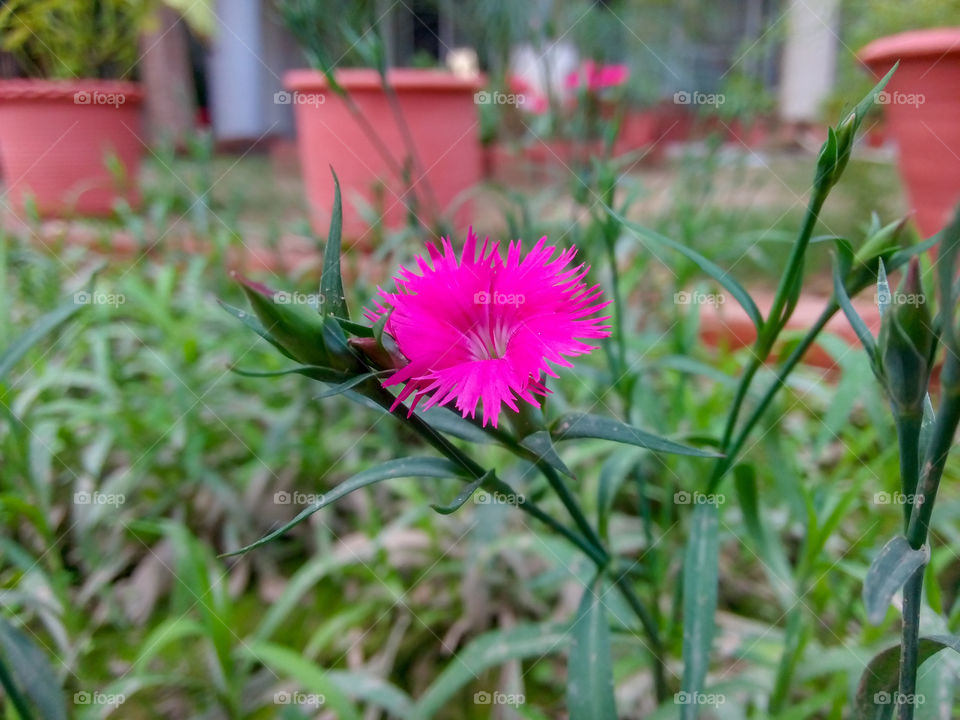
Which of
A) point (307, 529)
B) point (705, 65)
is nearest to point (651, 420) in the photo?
point (307, 529)

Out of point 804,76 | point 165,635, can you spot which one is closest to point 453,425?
point 165,635

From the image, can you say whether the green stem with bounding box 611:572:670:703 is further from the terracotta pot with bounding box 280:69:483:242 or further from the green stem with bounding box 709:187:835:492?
the terracotta pot with bounding box 280:69:483:242

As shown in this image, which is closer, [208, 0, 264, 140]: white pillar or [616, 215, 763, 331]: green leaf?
[616, 215, 763, 331]: green leaf

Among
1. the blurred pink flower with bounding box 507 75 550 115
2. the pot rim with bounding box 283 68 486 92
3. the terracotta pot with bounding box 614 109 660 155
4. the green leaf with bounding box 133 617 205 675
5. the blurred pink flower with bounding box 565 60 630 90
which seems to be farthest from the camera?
the terracotta pot with bounding box 614 109 660 155

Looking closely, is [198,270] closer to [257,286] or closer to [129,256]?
[129,256]

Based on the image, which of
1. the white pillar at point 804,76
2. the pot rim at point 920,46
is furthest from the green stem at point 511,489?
the white pillar at point 804,76

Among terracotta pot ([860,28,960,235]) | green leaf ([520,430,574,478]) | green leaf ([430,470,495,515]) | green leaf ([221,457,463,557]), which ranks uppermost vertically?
terracotta pot ([860,28,960,235])

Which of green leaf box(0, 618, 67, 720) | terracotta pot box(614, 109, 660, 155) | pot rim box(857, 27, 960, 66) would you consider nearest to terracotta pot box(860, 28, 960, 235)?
pot rim box(857, 27, 960, 66)

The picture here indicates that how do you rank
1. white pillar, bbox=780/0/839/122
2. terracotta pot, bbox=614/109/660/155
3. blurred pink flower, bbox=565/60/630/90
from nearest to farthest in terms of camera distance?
blurred pink flower, bbox=565/60/630/90 < terracotta pot, bbox=614/109/660/155 < white pillar, bbox=780/0/839/122
